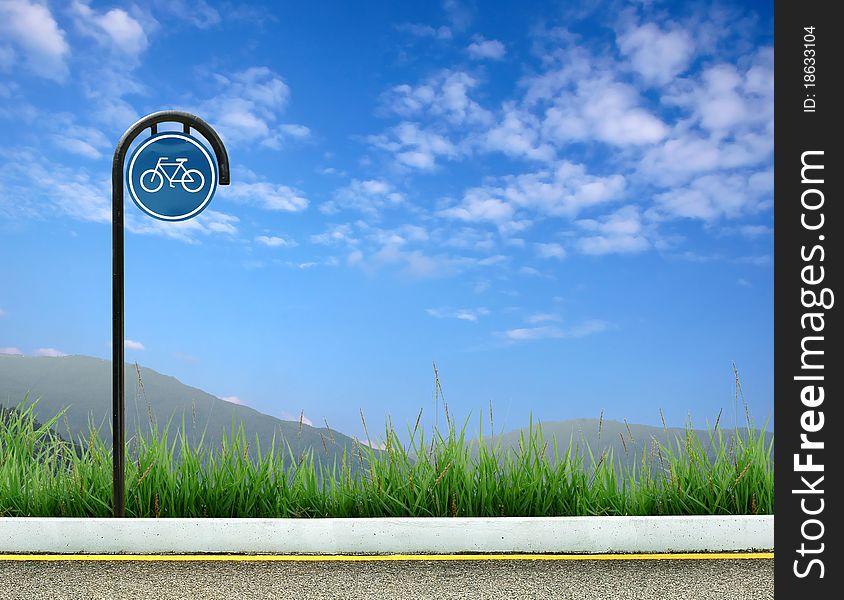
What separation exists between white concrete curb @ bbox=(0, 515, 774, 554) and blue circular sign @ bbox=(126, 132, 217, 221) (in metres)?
2.78

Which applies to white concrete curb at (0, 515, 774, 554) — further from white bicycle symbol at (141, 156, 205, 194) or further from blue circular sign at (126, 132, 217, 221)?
white bicycle symbol at (141, 156, 205, 194)

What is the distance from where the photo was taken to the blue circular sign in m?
7.52

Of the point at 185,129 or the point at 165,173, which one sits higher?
the point at 185,129

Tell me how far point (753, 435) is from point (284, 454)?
472 centimetres

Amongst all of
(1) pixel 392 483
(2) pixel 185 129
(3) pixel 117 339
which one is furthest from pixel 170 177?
(1) pixel 392 483

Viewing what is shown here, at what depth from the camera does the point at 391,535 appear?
672 cm

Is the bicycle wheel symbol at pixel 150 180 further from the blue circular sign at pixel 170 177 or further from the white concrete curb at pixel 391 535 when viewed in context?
the white concrete curb at pixel 391 535

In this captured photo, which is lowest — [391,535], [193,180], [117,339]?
[391,535]
